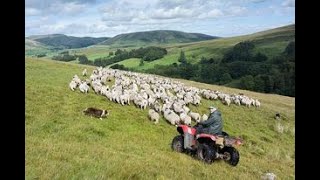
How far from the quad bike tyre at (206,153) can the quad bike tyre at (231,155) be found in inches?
24.3

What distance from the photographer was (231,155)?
1234cm

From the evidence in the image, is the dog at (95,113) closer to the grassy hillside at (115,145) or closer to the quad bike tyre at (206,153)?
the grassy hillside at (115,145)

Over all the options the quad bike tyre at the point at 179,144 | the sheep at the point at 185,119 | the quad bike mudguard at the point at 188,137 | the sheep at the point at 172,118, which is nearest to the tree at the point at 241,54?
the sheep at the point at 185,119

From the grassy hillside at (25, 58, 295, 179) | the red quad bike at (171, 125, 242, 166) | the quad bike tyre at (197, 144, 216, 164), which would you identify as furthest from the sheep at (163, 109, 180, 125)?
the quad bike tyre at (197, 144, 216, 164)

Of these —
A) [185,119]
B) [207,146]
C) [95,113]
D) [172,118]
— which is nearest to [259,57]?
[185,119]

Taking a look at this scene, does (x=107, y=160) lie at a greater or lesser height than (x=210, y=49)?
lesser

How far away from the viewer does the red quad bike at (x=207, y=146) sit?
1193 centimetres

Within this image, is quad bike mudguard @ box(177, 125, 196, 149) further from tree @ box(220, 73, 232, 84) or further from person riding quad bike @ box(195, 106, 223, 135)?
tree @ box(220, 73, 232, 84)

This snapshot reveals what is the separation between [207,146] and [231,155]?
0.96m

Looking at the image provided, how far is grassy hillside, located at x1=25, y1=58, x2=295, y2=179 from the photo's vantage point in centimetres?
902

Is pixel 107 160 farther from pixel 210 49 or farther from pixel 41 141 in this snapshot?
pixel 210 49

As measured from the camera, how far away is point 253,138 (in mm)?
19609
